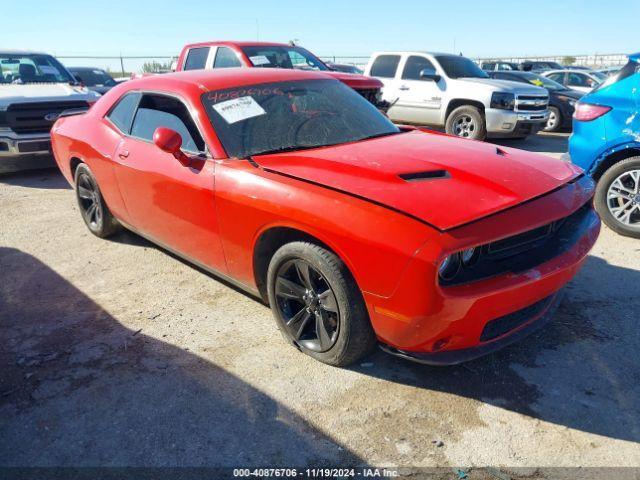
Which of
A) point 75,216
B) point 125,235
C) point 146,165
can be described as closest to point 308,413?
point 146,165

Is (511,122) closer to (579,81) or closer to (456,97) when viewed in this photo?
(456,97)

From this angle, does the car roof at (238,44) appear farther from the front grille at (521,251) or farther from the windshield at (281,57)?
the front grille at (521,251)

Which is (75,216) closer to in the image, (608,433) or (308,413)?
(308,413)

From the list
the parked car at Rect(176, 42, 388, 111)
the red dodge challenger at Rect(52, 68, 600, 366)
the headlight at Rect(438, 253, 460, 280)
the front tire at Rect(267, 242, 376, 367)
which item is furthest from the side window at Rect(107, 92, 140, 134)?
the parked car at Rect(176, 42, 388, 111)

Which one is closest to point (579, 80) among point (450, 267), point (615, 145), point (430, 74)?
point (430, 74)

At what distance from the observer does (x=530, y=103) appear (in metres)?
9.30

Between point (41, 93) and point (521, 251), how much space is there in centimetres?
785

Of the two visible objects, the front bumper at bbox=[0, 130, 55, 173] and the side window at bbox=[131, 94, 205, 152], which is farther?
the front bumper at bbox=[0, 130, 55, 173]

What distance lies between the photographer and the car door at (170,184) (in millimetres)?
3318

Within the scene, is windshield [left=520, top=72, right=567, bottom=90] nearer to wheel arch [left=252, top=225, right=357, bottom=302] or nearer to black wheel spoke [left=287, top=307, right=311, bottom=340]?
wheel arch [left=252, top=225, right=357, bottom=302]

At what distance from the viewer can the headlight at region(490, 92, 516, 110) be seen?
9133 millimetres

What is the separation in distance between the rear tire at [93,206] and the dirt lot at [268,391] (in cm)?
104

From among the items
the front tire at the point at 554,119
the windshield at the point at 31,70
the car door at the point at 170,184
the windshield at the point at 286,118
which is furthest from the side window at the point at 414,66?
the car door at the point at 170,184

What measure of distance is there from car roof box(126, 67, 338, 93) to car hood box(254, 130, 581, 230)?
2.72ft
